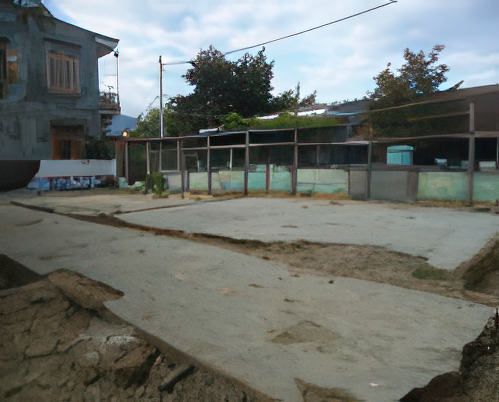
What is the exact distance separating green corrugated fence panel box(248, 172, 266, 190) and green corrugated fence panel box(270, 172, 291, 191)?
12.7 inches

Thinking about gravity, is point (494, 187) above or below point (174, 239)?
above

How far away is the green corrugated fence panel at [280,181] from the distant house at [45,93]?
741cm

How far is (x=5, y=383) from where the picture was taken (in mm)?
1924

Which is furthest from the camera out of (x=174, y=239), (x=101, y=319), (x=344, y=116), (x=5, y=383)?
(x=344, y=116)

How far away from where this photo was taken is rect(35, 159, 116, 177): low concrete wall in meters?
14.8

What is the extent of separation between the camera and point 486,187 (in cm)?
872

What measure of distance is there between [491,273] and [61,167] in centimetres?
1500

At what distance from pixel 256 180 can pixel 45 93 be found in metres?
7.77

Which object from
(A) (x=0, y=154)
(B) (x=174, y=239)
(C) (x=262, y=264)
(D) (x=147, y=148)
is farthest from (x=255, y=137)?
(C) (x=262, y=264)

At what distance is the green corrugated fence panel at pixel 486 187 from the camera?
863cm

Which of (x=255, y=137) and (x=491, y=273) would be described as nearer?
(x=491, y=273)

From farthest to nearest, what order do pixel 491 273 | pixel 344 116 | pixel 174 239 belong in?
pixel 344 116 → pixel 174 239 → pixel 491 273

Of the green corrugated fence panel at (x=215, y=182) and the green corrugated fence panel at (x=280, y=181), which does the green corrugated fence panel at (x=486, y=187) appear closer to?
the green corrugated fence panel at (x=280, y=181)

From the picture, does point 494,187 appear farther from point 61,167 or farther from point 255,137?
point 61,167
